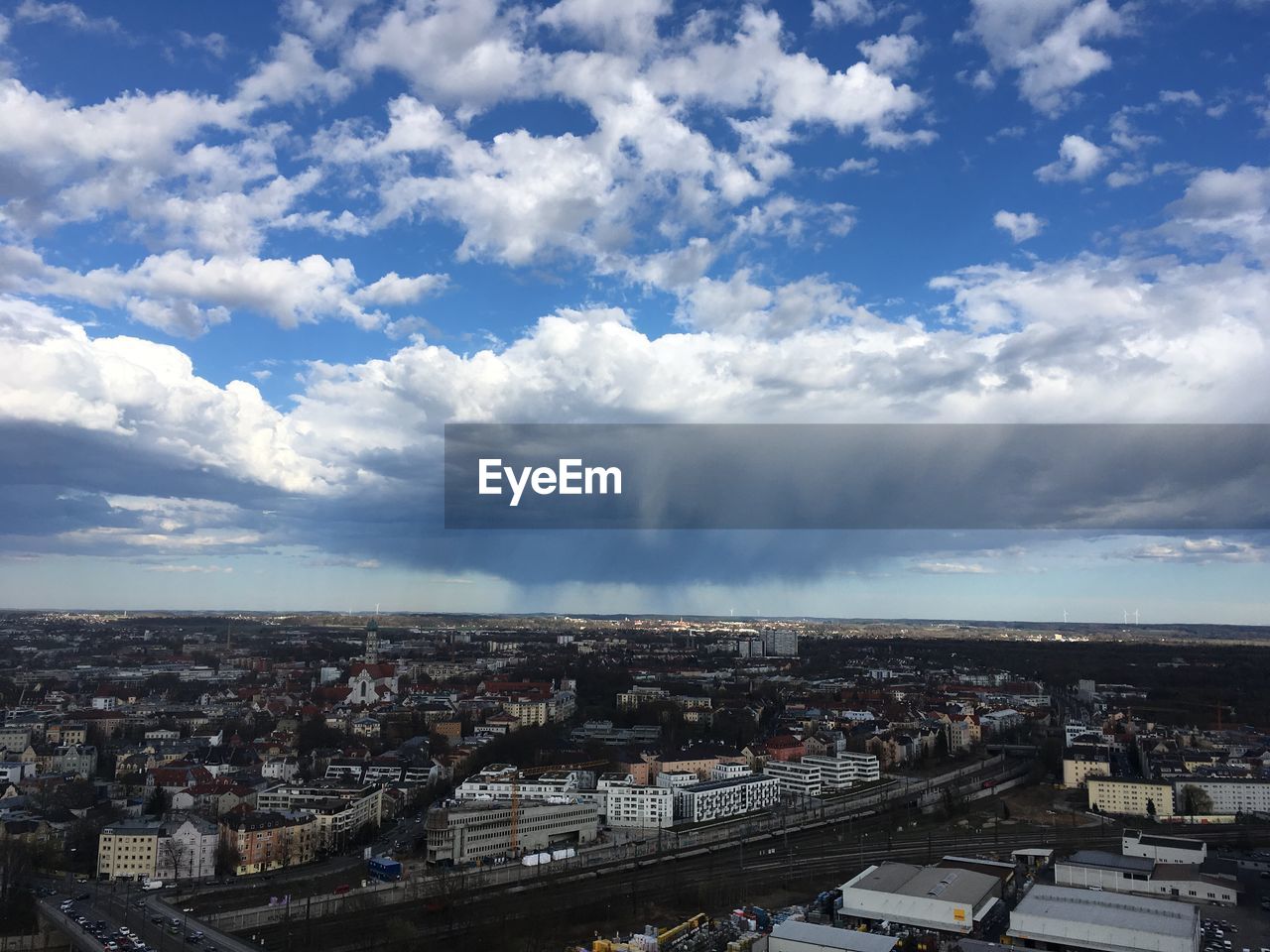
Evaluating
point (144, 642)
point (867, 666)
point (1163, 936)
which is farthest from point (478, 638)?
point (1163, 936)

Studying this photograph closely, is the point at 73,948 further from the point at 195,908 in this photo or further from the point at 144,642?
the point at 144,642

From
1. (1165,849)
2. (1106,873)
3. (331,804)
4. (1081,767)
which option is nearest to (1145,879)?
(1106,873)

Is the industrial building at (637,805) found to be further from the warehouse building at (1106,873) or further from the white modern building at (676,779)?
the warehouse building at (1106,873)

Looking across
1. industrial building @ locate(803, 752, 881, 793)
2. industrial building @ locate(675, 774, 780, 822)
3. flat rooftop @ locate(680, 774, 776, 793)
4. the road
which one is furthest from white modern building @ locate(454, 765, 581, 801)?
industrial building @ locate(803, 752, 881, 793)

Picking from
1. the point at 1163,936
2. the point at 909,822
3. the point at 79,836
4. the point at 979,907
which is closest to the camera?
the point at 1163,936

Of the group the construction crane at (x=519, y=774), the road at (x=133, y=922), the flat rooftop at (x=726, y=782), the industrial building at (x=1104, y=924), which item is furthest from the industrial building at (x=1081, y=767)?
the road at (x=133, y=922)
